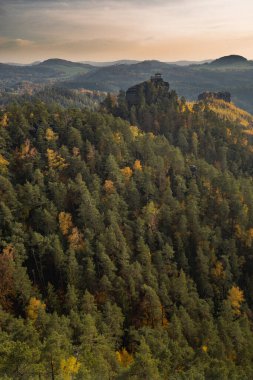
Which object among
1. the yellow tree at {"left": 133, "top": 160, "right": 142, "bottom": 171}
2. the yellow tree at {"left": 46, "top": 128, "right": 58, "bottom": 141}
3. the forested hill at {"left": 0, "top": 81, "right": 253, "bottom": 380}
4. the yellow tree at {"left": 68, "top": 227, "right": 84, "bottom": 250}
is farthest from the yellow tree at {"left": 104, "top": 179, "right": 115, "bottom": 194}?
the yellow tree at {"left": 46, "top": 128, "right": 58, "bottom": 141}

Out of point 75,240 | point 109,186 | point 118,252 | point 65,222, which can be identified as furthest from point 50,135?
point 118,252

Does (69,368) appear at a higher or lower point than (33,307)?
higher

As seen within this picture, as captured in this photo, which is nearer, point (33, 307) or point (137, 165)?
point (33, 307)

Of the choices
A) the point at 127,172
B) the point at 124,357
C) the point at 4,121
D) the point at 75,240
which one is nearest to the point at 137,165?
the point at 127,172

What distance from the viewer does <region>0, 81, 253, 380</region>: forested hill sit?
69.4 metres

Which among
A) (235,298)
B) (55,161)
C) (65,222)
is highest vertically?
(55,161)

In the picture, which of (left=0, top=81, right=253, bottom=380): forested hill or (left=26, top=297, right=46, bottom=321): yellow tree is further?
(left=26, top=297, right=46, bottom=321): yellow tree

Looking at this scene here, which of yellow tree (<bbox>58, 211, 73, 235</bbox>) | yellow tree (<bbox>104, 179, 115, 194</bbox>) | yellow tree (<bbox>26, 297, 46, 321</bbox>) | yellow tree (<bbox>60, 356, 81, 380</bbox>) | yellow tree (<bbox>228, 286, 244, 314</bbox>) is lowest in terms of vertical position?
yellow tree (<bbox>228, 286, 244, 314</bbox>)

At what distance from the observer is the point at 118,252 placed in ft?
329

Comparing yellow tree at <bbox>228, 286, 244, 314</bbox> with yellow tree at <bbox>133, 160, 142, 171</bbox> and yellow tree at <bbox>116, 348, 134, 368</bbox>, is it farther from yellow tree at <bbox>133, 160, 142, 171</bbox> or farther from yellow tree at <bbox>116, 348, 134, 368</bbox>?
yellow tree at <bbox>133, 160, 142, 171</bbox>

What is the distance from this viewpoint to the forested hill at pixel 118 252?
69.4 metres

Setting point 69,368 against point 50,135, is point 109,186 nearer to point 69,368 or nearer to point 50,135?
point 50,135

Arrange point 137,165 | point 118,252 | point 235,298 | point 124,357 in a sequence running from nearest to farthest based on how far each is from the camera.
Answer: point 124,357 → point 118,252 → point 235,298 → point 137,165

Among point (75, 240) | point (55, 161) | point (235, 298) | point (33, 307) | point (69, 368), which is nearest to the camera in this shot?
point (69, 368)
